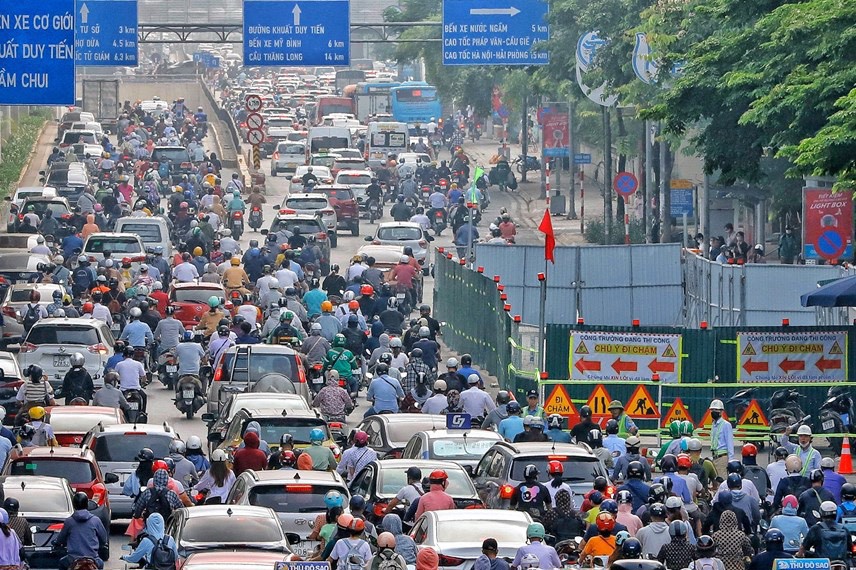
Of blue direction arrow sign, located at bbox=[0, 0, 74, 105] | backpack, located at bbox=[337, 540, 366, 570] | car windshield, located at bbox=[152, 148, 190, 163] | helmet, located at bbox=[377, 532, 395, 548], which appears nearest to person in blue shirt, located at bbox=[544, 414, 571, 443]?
backpack, located at bbox=[337, 540, 366, 570]

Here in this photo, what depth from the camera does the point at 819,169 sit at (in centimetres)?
2747

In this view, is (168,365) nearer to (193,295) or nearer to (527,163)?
(193,295)

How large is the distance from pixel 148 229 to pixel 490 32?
12.6 meters

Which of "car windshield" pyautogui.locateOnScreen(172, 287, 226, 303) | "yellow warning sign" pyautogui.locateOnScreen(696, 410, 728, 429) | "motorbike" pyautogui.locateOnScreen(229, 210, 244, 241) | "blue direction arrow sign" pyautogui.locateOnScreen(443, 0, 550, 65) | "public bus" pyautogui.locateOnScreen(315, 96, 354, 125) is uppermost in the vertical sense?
"blue direction arrow sign" pyautogui.locateOnScreen(443, 0, 550, 65)

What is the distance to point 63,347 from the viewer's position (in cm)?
2991

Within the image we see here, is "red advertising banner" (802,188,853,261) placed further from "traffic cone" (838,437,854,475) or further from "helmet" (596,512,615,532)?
"helmet" (596,512,615,532)

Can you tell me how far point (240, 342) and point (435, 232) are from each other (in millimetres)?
28196

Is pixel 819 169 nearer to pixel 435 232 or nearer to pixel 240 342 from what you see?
pixel 240 342

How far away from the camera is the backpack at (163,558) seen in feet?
54.4

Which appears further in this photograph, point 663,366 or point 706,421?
point 663,366

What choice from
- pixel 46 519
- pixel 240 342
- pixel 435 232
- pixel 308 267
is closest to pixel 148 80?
pixel 435 232

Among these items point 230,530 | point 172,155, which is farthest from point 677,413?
point 172,155

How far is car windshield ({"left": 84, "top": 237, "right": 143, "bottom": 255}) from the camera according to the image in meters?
39.9

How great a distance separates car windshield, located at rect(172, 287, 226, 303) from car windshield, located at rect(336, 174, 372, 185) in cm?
2690
